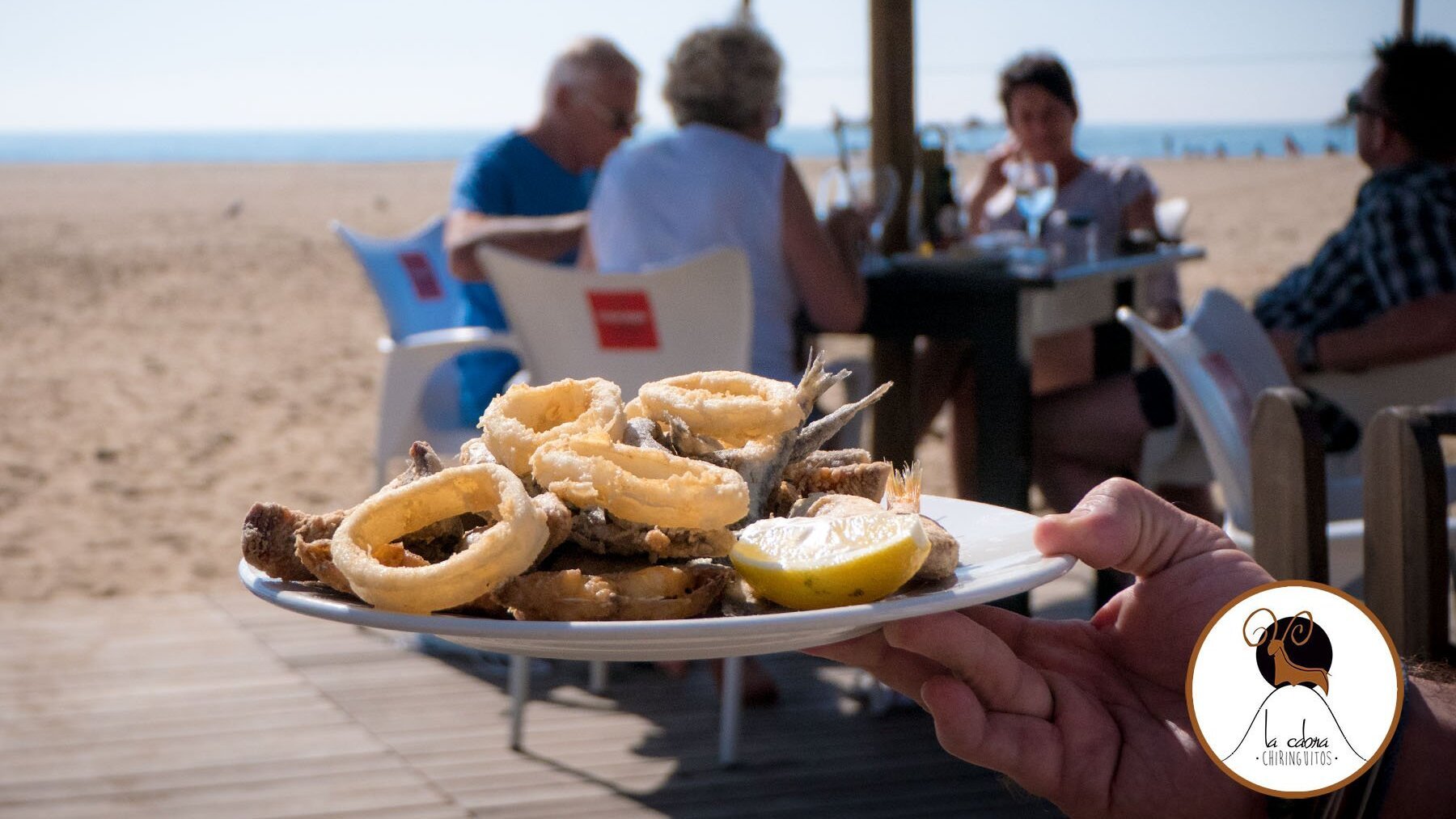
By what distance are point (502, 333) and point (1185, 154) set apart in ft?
161

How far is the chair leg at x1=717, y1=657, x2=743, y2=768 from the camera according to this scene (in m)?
3.06

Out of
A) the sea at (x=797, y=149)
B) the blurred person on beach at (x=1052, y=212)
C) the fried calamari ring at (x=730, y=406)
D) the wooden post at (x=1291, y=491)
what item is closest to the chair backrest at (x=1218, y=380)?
the wooden post at (x=1291, y=491)

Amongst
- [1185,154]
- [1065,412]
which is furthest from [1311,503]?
[1185,154]

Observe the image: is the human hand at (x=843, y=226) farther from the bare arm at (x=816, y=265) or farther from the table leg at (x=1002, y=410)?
the table leg at (x=1002, y=410)

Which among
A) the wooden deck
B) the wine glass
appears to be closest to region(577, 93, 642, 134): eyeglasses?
the wine glass

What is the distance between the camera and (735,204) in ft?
11.5

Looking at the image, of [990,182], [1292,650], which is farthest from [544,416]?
[990,182]

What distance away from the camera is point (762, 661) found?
3.71 metres

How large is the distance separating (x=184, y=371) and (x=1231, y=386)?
9.57 m

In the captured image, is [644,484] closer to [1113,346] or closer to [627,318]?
[627,318]

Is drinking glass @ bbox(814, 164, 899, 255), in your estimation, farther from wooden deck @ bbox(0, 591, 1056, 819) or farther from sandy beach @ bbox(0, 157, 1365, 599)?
sandy beach @ bbox(0, 157, 1365, 599)

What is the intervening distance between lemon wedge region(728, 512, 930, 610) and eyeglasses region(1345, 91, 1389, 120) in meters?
3.20

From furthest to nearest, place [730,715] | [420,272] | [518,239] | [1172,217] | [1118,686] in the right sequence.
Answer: [1172,217] < [420,272] < [518,239] < [730,715] < [1118,686]

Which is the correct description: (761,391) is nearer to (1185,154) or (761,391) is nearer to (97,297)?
(97,297)
